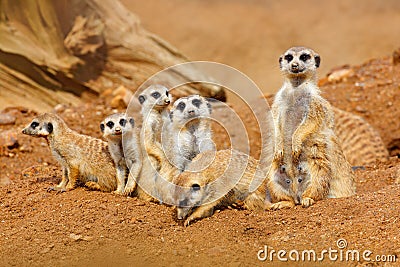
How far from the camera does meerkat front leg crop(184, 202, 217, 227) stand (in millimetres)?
3832

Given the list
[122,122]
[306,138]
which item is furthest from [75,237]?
[306,138]

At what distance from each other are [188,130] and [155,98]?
13.8 inches

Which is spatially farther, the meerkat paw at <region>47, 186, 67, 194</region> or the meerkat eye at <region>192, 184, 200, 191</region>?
the meerkat paw at <region>47, 186, 67, 194</region>

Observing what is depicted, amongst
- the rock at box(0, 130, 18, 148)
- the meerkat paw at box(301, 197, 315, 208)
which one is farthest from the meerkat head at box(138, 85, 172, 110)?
the rock at box(0, 130, 18, 148)

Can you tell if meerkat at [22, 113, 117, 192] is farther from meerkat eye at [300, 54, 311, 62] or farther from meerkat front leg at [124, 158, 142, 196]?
meerkat eye at [300, 54, 311, 62]

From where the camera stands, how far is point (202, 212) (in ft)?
12.6

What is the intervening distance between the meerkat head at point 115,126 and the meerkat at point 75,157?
0.25 m

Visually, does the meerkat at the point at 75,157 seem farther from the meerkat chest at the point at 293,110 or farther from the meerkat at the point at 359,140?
the meerkat at the point at 359,140

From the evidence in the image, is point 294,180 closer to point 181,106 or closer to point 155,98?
point 181,106

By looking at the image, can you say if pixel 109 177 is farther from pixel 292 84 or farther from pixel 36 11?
pixel 36 11

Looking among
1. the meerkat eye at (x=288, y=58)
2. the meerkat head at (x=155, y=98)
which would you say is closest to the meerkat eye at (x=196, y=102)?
the meerkat head at (x=155, y=98)

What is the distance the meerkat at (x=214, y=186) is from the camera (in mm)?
A: 3793

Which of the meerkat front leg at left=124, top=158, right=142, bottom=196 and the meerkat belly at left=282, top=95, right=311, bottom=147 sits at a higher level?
the meerkat belly at left=282, top=95, right=311, bottom=147

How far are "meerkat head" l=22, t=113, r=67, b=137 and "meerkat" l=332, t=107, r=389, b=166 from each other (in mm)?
3372
